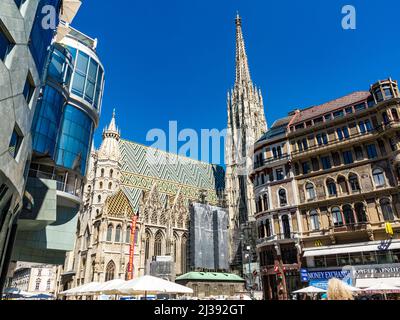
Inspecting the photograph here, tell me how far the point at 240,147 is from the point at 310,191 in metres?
50.9

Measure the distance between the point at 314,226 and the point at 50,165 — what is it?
87.0 ft

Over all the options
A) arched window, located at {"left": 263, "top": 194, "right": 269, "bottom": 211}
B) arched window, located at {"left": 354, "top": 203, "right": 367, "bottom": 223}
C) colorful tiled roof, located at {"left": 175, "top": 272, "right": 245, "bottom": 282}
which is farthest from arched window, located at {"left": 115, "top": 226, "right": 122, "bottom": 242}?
arched window, located at {"left": 354, "top": 203, "right": 367, "bottom": 223}

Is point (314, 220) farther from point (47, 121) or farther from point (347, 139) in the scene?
point (47, 121)

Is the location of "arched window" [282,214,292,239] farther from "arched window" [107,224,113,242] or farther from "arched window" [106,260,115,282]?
"arched window" [107,224,113,242]

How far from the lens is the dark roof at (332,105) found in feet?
99.3

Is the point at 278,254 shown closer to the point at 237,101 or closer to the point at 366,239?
the point at 366,239

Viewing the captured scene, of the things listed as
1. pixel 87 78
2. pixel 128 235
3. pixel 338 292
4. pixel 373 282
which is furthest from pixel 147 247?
pixel 338 292

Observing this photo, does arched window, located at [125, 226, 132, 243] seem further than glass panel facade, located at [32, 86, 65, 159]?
Yes

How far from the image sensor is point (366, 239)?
24969 millimetres

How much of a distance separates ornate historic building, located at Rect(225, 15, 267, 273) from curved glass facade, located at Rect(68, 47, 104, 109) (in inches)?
1595

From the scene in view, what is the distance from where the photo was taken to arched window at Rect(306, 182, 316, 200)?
28.8m

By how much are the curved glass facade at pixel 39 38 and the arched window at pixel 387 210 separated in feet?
93.1

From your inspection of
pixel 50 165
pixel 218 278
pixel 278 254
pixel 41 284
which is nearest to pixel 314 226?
pixel 278 254
